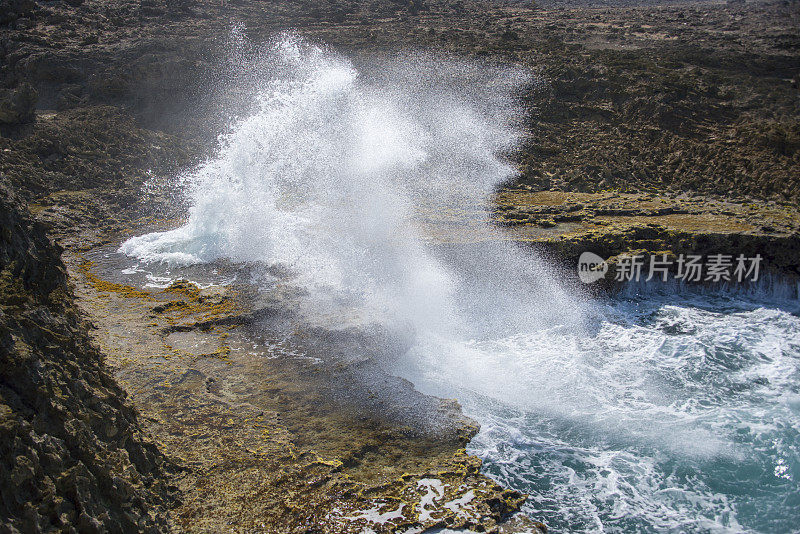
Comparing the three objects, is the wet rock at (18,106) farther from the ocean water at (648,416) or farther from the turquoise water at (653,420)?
the turquoise water at (653,420)

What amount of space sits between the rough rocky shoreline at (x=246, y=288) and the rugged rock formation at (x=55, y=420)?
0.07ft

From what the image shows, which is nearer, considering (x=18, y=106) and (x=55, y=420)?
(x=55, y=420)

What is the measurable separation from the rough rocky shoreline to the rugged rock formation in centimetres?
2

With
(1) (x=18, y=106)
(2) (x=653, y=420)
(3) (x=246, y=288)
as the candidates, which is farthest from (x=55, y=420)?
(1) (x=18, y=106)

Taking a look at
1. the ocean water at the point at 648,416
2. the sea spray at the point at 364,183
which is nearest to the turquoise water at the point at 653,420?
the ocean water at the point at 648,416

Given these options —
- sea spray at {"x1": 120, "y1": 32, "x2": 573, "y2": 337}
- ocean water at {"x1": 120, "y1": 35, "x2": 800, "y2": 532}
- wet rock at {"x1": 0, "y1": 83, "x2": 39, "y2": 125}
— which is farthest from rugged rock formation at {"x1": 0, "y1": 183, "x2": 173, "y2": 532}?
wet rock at {"x1": 0, "y1": 83, "x2": 39, "y2": 125}

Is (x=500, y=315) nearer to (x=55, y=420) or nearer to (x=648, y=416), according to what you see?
(x=648, y=416)

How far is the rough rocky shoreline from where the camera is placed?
4641 millimetres

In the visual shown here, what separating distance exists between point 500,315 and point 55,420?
22.1 ft

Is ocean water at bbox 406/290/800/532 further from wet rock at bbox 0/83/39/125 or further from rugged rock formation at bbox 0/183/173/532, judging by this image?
wet rock at bbox 0/83/39/125

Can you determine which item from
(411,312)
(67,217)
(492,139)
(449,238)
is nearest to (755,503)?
(411,312)

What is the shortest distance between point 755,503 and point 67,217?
13.1 m

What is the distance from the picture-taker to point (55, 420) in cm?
403

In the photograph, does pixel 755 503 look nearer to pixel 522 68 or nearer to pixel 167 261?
pixel 167 261
